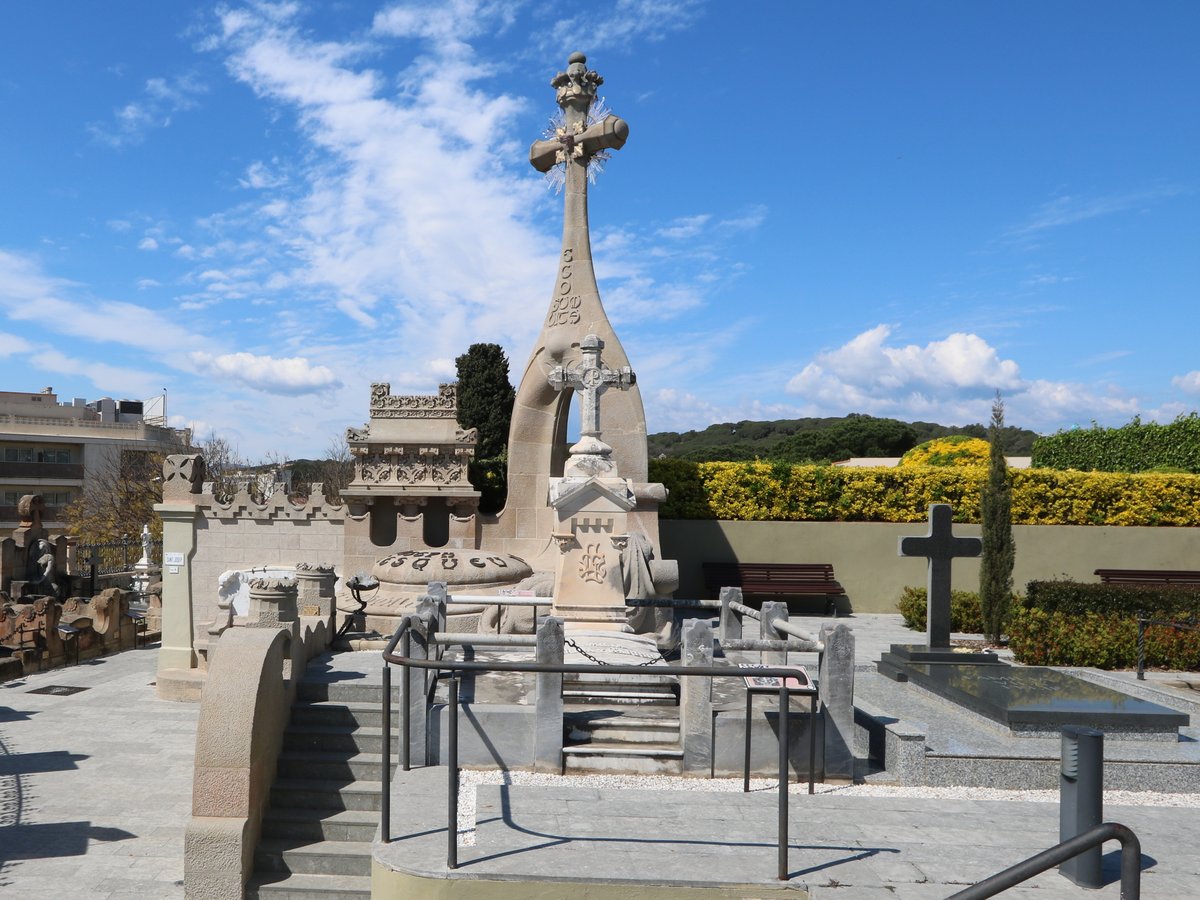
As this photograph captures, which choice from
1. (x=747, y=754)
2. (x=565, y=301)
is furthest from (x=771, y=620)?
(x=565, y=301)

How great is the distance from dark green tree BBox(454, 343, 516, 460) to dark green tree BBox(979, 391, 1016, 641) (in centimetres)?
1900

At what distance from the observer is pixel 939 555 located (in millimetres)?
11258

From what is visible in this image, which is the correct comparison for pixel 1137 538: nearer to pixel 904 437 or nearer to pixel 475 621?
pixel 475 621

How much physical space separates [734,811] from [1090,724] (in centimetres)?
350

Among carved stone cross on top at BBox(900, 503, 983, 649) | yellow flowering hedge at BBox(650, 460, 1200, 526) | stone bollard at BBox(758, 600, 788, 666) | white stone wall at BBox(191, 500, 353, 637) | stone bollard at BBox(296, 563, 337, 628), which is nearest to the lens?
stone bollard at BBox(758, 600, 788, 666)

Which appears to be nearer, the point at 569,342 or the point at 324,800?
the point at 324,800

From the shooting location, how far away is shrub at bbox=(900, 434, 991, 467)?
25517mm

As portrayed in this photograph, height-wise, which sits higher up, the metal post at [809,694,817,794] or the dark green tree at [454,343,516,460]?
the dark green tree at [454,343,516,460]

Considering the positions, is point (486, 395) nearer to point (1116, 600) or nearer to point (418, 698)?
point (1116, 600)

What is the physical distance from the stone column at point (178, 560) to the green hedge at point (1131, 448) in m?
20.4

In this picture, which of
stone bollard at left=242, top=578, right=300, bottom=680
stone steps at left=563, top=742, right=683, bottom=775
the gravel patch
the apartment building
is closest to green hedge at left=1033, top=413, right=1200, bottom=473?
the gravel patch

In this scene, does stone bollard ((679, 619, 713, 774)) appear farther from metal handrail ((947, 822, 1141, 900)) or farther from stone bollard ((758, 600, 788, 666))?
metal handrail ((947, 822, 1141, 900))

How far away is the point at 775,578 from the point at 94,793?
42.9 ft

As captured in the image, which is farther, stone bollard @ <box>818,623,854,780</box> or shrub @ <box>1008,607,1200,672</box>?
shrub @ <box>1008,607,1200,672</box>
